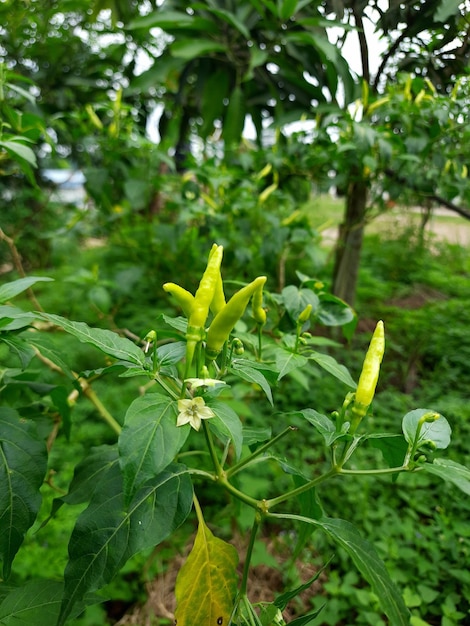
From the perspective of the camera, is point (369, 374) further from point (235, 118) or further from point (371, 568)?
point (235, 118)

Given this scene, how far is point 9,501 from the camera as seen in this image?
1.98ft

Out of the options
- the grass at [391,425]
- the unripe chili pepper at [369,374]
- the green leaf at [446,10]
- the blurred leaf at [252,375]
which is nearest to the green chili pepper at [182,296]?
the blurred leaf at [252,375]

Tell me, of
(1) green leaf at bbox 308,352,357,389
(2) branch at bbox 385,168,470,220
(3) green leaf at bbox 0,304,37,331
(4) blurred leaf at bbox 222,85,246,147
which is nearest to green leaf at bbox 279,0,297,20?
(4) blurred leaf at bbox 222,85,246,147

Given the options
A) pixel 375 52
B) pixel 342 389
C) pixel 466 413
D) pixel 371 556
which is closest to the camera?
pixel 371 556

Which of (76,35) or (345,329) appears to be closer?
(345,329)

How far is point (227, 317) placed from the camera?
20.5 inches

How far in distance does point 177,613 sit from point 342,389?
1312 millimetres

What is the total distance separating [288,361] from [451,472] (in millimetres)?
277

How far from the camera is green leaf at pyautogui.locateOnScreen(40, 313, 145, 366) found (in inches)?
20.8

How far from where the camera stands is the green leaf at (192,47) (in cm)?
164

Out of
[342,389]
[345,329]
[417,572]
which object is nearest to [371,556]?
[345,329]

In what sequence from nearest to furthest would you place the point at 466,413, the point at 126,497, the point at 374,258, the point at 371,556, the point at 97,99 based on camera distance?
the point at 126,497 → the point at 371,556 → the point at 466,413 → the point at 97,99 → the point at 374,258

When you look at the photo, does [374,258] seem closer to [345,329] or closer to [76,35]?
[345,329]

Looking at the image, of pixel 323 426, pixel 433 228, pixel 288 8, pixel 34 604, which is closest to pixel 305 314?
pixel 323 426
